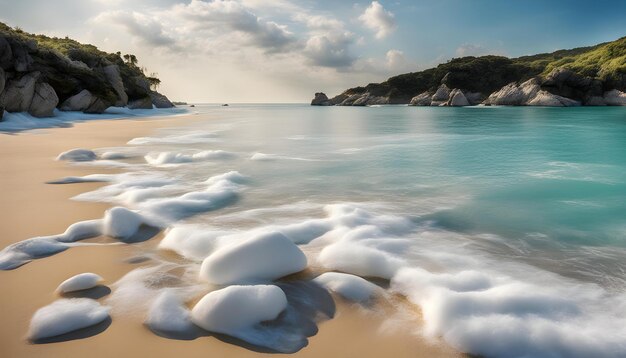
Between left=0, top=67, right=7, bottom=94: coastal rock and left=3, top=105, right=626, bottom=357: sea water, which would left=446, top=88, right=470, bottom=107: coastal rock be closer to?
left=0, top=67, right=7, bottom=94: coastal rock

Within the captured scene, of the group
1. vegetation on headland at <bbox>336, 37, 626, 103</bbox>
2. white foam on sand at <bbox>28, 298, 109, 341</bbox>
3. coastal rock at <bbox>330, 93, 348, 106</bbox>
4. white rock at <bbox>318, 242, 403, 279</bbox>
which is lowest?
white rock at <bbox>318, 242, 403, 279</bbox>

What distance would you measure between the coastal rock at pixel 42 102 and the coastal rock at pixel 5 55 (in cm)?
199

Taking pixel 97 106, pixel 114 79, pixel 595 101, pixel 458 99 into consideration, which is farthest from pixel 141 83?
pixel 595 101

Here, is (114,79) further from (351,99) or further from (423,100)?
(351,99)

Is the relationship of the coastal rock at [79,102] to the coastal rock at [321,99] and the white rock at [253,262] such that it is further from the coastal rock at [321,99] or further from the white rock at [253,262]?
the coastal rock at [321,99]

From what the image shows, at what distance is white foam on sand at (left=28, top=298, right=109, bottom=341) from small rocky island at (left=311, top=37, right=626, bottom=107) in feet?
311

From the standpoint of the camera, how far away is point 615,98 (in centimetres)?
7850

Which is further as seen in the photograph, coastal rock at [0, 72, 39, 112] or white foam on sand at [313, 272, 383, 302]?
coastal rock at [0, 72, 39, 112]

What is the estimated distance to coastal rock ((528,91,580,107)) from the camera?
7968 cm

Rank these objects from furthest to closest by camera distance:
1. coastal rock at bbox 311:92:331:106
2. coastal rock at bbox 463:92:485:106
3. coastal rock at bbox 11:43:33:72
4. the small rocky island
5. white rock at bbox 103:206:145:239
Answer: coastal rock at bbox 311:92:331:106 < coastal rock at bbox 463:92:485:106 < the small rocky island < coastal rock at bbox 11:43:33:72 < white rock at bbox 103:206:145:239

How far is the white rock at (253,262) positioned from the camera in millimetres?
3234

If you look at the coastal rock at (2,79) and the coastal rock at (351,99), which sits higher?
the coastal rock at (351,99)

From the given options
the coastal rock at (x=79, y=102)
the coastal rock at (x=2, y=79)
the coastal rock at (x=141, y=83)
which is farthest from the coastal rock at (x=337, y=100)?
the coastal rock at (x=2, y=79)

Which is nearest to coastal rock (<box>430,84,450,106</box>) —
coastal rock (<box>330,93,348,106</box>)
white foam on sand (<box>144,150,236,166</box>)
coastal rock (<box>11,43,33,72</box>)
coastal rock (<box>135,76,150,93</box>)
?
coastal rock (<box>330,93,348,106</box>)
